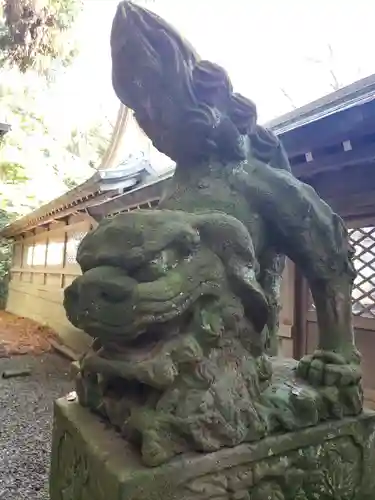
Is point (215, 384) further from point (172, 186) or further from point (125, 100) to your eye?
point (125, 100)

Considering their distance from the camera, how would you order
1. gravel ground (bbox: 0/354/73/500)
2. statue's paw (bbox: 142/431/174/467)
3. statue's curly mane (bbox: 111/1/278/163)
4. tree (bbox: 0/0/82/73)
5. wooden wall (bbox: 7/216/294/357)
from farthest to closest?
wooden wall (bbox: 7/216/294/357) → tree (bbox: 0/0/82/73) → gravel ground (bbox: 0/354/73/500) → statue's curly mane (bbox: 111/1/278/163) → statue's paw (bbox: 142/431/174/467)

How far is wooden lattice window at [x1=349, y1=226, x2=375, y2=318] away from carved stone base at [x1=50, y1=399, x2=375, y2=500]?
7.83ft

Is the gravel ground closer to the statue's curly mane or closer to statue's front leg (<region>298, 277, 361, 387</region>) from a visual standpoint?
statue's front leg (<region>298, 277, 361, 387</region>)

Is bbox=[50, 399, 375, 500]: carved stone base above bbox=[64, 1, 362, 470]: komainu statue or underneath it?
underneath

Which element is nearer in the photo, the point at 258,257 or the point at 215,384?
A: the point at 215,384

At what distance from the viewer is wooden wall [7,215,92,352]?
844cm

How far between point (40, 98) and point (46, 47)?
14.8 feet

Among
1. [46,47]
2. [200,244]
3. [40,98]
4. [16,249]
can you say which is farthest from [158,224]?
[16,249]

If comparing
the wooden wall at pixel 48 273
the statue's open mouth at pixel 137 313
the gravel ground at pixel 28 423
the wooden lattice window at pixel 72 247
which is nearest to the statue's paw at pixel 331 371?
the statue's open mouth at pixel 137 313

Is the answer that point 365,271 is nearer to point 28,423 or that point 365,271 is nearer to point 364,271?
point 364,271

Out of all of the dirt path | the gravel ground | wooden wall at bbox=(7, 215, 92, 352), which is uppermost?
wooden wall at bbox=(7, 215, 92, 352)

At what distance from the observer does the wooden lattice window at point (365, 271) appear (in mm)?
3590

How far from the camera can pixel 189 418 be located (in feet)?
3.35

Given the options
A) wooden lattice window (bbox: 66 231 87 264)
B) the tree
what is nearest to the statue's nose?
wooden lattice window (bbox: 66 231 87 264)
